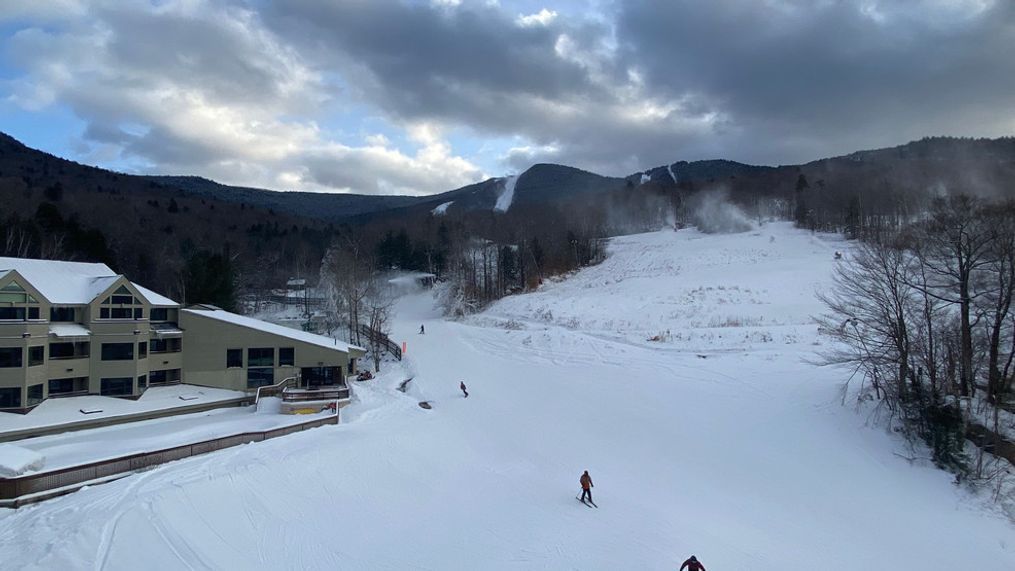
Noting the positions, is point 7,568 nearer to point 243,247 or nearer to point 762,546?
point 762,546

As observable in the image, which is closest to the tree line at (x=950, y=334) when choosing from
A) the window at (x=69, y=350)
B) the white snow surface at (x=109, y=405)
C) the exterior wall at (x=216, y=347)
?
the exterior wall at (x=216, y=347)

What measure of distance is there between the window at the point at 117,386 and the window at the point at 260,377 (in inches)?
226

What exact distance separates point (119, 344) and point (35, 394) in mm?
3967

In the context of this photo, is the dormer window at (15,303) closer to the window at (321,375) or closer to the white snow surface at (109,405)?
the white snow surface at (109,405)

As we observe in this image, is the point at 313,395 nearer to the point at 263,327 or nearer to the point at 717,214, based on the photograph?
the point at 263,327

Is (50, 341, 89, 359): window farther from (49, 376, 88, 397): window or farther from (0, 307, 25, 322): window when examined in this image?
(0, 307, 25, 322): window

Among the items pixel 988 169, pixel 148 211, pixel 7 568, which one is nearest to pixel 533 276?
pixel 7 568

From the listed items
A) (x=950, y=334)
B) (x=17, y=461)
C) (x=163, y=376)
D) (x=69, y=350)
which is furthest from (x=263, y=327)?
(x=950, y=334)

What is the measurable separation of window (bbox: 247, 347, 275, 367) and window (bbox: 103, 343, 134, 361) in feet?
18.9

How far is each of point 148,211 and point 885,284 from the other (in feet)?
385

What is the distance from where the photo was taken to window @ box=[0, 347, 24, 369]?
2333 centimetres

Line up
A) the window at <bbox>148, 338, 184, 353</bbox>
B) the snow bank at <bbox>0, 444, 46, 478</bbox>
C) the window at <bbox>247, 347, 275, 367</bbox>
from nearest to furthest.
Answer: the snow bank at <bbox>0, 444, 46, 478</bbox> < the window at <bbox>148, 338, 184, 353</bbox> < the window at <bbox>247, 347, 275, 367</bbox>

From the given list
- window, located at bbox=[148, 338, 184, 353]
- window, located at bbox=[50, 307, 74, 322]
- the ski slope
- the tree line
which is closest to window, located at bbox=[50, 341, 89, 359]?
window, located at bbox=[50, 307, 74, 322]

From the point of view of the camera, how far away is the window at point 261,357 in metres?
30.9
